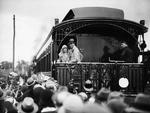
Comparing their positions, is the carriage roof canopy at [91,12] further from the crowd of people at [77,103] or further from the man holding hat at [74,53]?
the crowd of people at [77,103]

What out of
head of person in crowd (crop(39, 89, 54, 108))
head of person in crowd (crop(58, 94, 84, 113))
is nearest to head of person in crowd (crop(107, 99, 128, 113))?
head of person in crowd (crop(58, 94, 84, 113))

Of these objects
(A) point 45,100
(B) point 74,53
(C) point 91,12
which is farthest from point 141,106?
(C) point 91,12

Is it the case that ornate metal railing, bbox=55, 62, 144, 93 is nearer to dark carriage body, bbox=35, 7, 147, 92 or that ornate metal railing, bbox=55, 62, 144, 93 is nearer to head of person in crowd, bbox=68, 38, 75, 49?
dark carriage body, bbox=35, 7, 147, 92

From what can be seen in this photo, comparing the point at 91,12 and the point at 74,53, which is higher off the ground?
the point at 91,12

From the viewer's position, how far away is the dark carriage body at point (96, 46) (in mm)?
8688

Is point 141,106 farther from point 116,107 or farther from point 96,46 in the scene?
point 96,46

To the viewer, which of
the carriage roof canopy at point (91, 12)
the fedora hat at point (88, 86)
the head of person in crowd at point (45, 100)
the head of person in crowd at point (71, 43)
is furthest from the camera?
the carriage roof canopy at point (91, 12)

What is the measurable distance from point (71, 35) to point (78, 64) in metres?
1.16

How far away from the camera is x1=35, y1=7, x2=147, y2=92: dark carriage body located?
28.5 feet

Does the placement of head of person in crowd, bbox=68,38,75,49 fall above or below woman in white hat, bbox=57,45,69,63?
above

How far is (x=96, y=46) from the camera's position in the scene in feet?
30.3

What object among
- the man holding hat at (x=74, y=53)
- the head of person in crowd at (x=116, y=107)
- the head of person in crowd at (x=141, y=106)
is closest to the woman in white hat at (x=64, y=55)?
the man holding hat at (x=74, y=53)

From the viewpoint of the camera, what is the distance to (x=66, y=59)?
8.94 metres

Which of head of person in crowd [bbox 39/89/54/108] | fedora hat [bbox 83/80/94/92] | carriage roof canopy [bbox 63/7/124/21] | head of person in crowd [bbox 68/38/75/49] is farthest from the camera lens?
carriage roof canopy [bbox 63/7/124/21]
